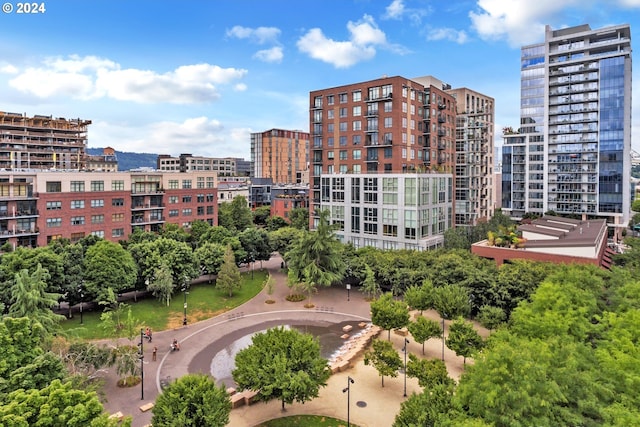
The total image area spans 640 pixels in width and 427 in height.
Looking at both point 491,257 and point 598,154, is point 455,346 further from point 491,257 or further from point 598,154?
point 598,154

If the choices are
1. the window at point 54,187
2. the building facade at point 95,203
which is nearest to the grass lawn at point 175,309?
the building facade at point 95,203

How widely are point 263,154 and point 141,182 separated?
110 metres

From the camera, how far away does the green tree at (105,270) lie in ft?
142

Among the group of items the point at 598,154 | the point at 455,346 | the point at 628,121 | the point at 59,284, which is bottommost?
the point at 455,346

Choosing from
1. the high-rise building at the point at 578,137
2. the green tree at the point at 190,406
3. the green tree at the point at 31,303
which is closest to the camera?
the green tree at the point at 190,406

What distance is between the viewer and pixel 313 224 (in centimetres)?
8069

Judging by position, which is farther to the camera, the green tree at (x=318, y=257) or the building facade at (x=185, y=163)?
the building facade at (x=185, y=163)

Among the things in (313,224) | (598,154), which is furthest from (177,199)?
(598,154)

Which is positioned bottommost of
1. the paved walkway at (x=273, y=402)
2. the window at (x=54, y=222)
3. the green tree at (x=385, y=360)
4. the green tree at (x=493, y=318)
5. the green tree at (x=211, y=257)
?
the paved walkway at (x=273, y=402)

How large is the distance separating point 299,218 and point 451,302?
201 feet

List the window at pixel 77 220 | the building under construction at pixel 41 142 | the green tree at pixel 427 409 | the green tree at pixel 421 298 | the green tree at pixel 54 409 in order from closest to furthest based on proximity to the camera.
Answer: the green tree at pixel 54 409 < the green tree at pixel 427 409 < the green tree at pixel 421 298 < the window at pixel 77 220 < the building under construction at pixel 41 142

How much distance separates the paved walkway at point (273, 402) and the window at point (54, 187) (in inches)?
1471

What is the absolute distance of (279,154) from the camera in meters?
183

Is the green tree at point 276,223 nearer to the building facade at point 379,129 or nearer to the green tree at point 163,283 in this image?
the building facade at point 379,129
